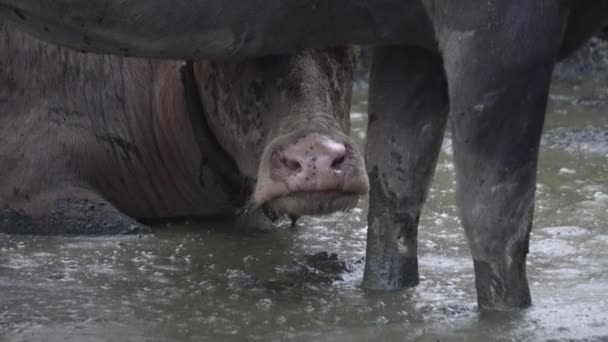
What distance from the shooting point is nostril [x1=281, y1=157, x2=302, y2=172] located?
498 centimetres

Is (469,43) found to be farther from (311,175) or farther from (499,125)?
(311,175)

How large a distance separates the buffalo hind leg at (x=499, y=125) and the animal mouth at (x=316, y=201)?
0.71m

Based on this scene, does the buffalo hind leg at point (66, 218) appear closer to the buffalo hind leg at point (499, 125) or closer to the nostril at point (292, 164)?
the nostril at point (292, 164)

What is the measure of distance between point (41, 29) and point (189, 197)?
1.99 meters

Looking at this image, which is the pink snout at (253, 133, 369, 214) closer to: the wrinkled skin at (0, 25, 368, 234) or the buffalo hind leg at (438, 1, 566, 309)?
the wrinkled skin at (0, 25, 368, 234)

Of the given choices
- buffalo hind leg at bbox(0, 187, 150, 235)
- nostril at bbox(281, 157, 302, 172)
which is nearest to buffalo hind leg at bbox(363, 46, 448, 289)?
nostril at bbox(281, 157, 302, 172)

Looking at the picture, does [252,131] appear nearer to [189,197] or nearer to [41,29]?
[189,197]

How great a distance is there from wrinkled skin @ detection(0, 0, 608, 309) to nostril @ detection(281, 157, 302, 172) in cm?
61

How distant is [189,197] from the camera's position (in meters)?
6.21

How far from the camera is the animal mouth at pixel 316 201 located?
496 centimetres

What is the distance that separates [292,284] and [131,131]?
4.92 ft

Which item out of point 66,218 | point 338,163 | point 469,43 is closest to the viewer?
point 469,43

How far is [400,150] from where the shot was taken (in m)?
4.83

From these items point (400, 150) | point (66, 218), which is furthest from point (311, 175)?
point (66, 218)
